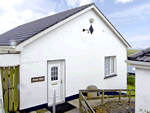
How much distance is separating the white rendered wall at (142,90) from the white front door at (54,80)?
173 inches

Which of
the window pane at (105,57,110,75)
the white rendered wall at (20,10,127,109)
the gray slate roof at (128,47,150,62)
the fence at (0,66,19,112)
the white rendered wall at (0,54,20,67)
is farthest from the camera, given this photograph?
the window pane at (105,57,110,75)

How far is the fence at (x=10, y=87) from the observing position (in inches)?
229

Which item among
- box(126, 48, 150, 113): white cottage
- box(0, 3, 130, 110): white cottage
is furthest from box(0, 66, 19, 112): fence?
box(126, 48, 150, 113): white cottage

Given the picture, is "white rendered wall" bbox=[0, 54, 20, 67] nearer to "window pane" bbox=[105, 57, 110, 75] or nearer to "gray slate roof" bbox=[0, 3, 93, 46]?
"gray slate roof" bbox=[0, 3, 93, 46]

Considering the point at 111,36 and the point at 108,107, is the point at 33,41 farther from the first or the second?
the point at 111,36

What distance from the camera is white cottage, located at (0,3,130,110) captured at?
6.27 meters

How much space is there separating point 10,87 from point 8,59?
1282mm

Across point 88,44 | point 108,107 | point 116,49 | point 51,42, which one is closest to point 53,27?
point 51,42

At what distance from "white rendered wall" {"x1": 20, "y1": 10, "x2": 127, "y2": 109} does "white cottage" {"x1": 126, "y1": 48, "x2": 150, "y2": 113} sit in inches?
163

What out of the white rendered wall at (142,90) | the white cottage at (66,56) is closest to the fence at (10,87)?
the white cottage at (66,56)

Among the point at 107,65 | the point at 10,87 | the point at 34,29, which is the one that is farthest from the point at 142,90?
the point at 34,29

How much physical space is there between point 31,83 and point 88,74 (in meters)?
4.01

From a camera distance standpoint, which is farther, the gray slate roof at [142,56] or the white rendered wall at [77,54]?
the white rendered wall at [77,54]

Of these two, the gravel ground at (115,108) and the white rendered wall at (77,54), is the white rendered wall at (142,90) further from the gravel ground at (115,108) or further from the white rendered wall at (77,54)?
the white rendered wall at (77,54)
